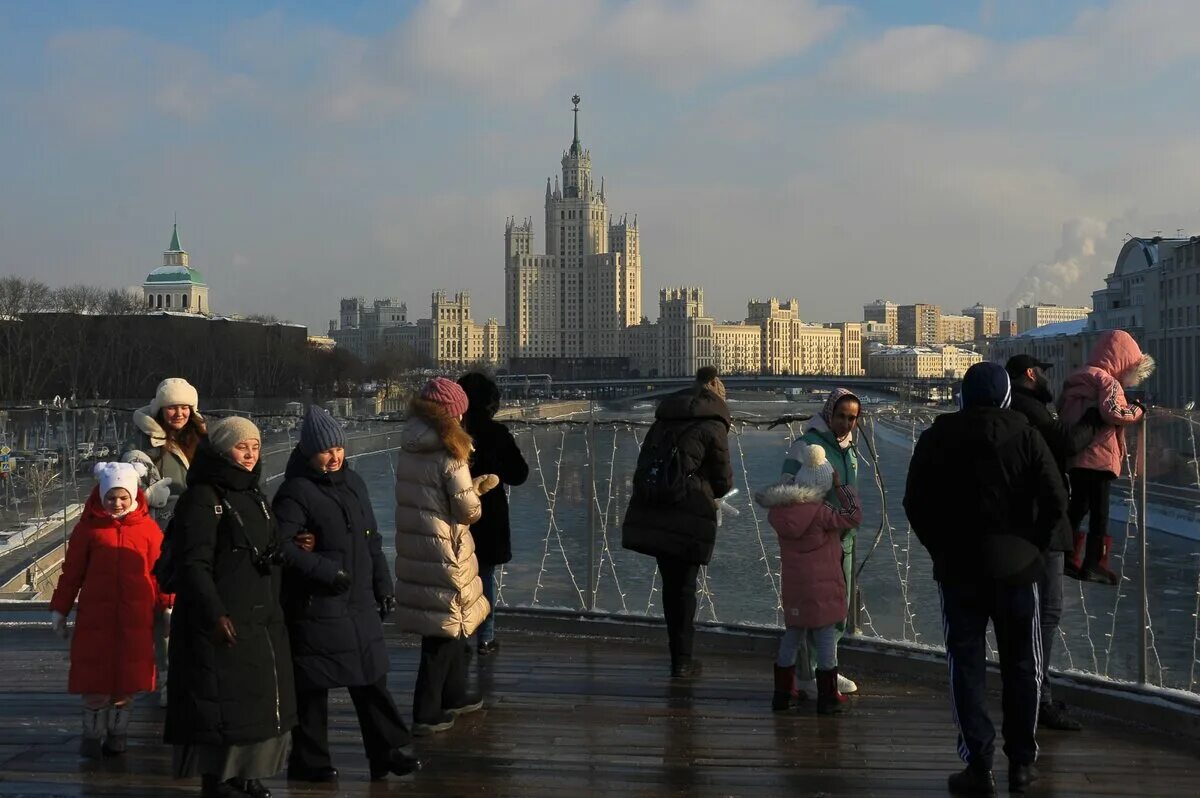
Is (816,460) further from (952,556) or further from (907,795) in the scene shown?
(907,795)

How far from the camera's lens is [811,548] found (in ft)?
14.6

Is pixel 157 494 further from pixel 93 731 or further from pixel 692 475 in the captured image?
pixel 692 475

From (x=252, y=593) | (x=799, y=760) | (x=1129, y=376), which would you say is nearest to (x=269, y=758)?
(x=252, y=593)

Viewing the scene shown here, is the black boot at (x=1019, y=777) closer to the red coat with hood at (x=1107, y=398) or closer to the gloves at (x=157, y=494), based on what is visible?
the red coat with hood at (x=1107, y=398)

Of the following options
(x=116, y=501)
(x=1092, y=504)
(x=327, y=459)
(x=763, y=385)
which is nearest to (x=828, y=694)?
(x=1092, y=504)

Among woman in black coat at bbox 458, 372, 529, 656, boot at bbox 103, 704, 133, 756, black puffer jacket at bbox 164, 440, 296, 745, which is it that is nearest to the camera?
black puffer jacket at bbox 164, 440, 296, 745

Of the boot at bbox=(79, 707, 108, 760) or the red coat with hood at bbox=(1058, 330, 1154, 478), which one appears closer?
the boot at bbox=(79, 707, 108, 760)

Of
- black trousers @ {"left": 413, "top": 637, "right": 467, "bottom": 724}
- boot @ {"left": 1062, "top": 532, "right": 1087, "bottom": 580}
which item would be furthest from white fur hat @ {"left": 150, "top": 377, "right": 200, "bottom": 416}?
boot @ {"left": 1062, "top": 532, "right": 1087, "bottom": 580}

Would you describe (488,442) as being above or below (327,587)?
above

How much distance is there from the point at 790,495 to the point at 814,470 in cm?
12

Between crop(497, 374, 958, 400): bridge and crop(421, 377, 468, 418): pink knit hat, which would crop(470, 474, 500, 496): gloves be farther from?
crop(497, 374, 958, 400): bridge

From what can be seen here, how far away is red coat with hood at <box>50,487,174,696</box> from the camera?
387 cm

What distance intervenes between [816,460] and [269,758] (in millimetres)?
2038

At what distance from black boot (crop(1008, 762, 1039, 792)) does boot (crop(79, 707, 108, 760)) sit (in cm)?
263
